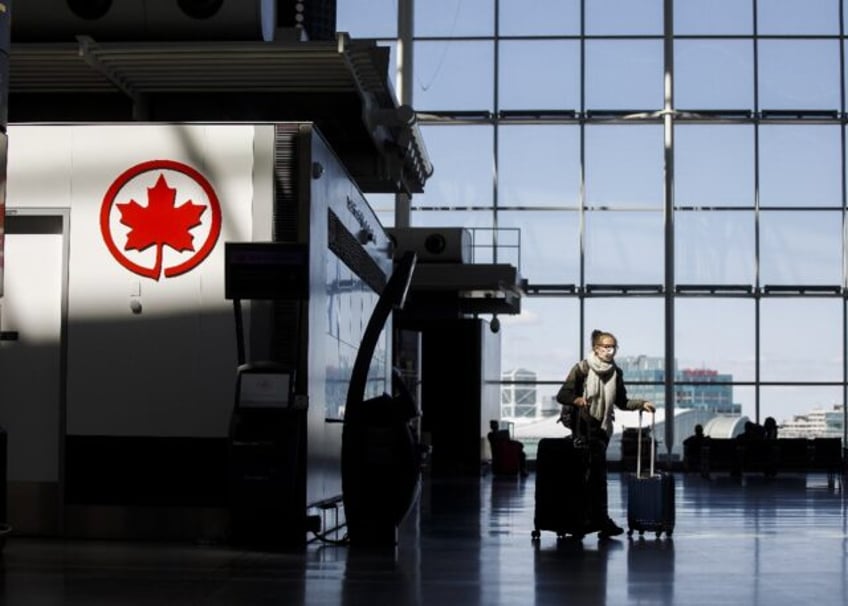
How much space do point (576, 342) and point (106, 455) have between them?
21.8 meters

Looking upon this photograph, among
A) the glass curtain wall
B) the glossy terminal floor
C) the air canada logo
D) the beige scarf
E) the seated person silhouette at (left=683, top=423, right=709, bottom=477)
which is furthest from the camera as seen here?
the glass curtain wall

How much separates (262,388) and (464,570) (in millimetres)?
2114

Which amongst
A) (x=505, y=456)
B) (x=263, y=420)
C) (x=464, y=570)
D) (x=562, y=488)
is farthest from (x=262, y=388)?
(x=505, y=456)

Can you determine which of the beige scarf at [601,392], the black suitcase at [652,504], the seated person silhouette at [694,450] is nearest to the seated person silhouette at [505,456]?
the seated person silhouette at [694,450]

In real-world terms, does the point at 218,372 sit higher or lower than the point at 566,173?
lower

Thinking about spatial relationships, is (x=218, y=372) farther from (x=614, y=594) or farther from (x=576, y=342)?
(x=576, y=342)

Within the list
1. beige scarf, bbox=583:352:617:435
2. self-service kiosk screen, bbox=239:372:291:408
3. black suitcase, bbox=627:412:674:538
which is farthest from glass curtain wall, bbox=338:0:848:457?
self-service kiosk screen, bbox=239:372:291:408

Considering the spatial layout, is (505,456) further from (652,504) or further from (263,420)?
(263,420)

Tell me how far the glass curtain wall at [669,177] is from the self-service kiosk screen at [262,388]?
22.2 meters

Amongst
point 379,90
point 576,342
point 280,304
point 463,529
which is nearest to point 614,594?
point 280,304

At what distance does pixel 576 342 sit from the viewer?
3300cm

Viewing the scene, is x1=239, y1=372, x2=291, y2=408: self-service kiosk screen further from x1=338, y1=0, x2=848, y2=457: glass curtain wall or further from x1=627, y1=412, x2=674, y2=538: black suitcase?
x1=338, y1=0, x2=848, y2=457: glass curtain wall

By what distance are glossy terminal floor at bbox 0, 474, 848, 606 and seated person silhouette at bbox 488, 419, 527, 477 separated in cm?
1607

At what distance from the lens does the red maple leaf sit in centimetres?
1186
